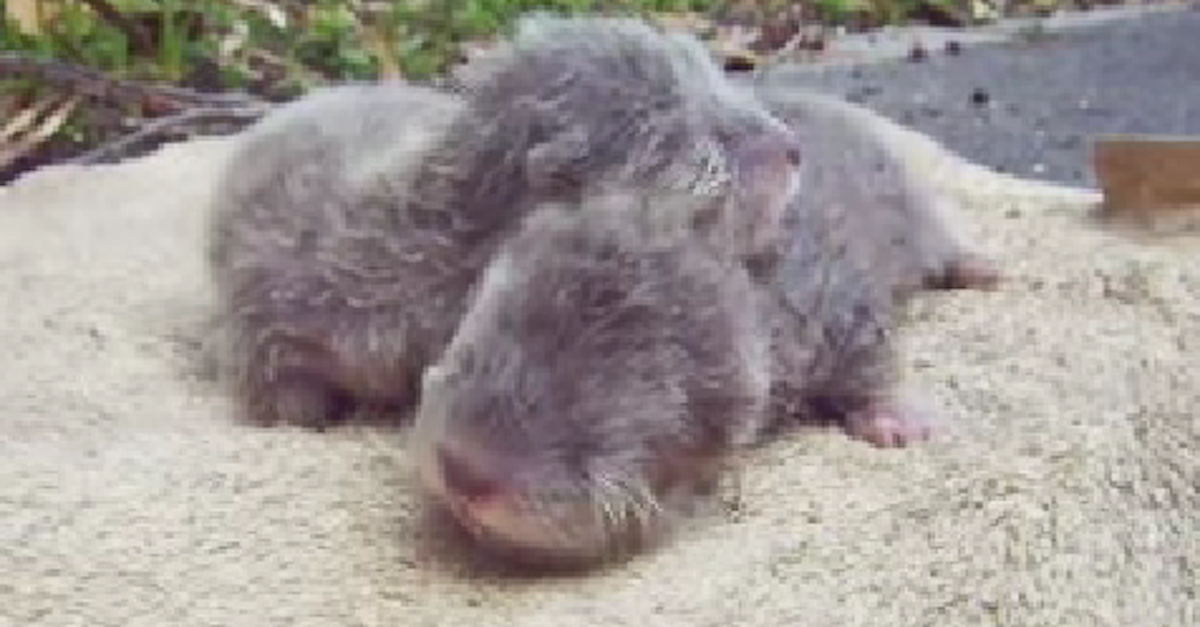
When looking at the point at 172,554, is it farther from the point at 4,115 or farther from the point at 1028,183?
the point at 4,115

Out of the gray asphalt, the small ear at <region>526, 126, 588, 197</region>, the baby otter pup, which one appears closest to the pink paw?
the baby otter pup

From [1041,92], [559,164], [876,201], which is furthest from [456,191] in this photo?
[1041,92]

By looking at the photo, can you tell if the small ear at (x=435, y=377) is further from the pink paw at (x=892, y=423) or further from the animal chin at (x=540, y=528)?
the pink paw at (x=892, y=423)

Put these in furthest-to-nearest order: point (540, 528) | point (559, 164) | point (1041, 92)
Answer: point (1041, 92), point (559, 164), point (540, 528)

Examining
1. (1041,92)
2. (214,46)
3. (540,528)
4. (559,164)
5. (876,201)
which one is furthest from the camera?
(1041,92)

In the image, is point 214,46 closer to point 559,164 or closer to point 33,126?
point 33,126

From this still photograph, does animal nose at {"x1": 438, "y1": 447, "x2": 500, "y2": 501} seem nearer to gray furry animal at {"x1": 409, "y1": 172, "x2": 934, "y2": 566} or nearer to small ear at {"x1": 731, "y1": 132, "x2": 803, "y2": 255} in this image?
gray furry animal at {"x1": 409, "y1": 172, "x2": 934, "y2": 566}

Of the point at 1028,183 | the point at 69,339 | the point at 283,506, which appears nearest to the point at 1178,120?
the point at 1028,183
